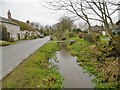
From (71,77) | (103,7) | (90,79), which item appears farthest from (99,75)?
(103,7)

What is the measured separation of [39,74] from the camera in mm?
12836

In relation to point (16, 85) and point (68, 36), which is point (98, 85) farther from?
point (68, 36)

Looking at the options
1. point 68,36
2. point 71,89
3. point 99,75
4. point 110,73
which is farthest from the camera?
point 68,36

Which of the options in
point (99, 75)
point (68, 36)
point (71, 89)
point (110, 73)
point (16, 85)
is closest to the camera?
point (16, 85)

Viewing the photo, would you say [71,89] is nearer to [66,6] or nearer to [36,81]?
[36,81]

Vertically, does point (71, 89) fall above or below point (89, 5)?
below

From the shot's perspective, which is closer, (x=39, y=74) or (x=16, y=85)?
(x=16, y=85)

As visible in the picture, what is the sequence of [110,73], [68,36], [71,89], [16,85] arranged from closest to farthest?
[16,85] < [71,89] < [110,73] < [68,36]

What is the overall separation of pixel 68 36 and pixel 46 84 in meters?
56.1

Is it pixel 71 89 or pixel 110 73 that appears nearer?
pixel 71 89

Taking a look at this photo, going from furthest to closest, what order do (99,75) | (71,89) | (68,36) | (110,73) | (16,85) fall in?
(68,36), (99,75), (110,73), (71,89), (16,85)

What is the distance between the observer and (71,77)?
13453 mm

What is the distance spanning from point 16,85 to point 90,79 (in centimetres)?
470

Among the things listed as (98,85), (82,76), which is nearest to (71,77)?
(82,76)
